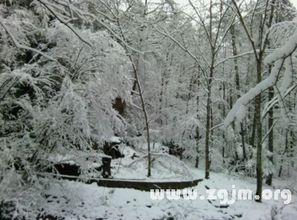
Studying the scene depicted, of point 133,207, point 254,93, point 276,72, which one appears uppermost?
point 276,72

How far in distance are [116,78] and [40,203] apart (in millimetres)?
3916

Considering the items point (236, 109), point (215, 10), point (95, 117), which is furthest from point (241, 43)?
point (236, 109)

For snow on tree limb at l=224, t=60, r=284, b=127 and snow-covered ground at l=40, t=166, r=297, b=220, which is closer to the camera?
snow on tree limb at l=224, t=60, r=284, b=127

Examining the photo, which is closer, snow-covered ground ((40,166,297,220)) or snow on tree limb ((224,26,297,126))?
snow on tree limb ((224,26,297,126))

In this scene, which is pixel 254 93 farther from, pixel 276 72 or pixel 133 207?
pixel 133 207

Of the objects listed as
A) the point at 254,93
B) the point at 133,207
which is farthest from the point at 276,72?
the point at 133,207

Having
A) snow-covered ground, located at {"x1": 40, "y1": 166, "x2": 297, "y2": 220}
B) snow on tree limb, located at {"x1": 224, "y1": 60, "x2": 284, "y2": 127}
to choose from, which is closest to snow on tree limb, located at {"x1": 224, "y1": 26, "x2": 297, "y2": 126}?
snow on tree limb, located at {"x1": 224, "y1": 60, "x2": 284, "y2": 127}

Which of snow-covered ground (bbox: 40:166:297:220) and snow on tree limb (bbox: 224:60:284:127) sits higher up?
snow on tree limb (bbox: 224:60:284:127)

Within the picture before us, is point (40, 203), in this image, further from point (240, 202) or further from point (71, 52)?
point (240, 202)

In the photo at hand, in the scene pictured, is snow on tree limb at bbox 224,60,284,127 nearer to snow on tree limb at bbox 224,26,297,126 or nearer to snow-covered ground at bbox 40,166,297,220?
snow on tree limb at bbox 224,26,297,126

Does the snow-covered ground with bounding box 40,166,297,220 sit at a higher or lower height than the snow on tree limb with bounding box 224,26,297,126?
lower

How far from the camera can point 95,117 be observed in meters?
8.50

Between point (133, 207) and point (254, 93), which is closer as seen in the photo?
point (254, 93)

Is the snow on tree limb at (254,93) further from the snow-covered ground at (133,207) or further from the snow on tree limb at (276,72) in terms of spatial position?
the snow-covered ground at (133,207)
